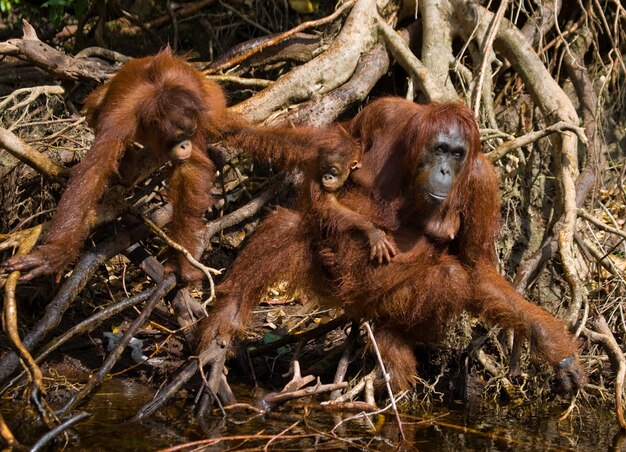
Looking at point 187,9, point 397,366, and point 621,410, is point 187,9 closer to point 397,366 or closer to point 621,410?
point 397,366

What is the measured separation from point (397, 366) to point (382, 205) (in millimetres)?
982

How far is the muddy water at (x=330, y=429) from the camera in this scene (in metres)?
4.32

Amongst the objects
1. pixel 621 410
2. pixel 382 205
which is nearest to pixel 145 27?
pixel 382 205

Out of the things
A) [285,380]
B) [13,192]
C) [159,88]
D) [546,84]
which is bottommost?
[285,380]

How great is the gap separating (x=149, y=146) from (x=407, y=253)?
1.66 m

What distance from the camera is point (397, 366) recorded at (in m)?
5.32

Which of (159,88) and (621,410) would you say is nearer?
(621,410)

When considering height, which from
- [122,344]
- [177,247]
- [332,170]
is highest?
[332,170]

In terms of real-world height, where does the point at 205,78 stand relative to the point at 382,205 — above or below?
above

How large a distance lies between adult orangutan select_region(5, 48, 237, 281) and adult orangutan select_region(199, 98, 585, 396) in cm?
45

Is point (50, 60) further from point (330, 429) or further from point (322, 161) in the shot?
point (330, 429)

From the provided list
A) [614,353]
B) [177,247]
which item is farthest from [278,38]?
[614,353]

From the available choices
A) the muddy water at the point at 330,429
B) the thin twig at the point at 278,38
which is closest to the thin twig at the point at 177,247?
the muddy water at the point at 330,429

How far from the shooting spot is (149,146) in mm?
5152
